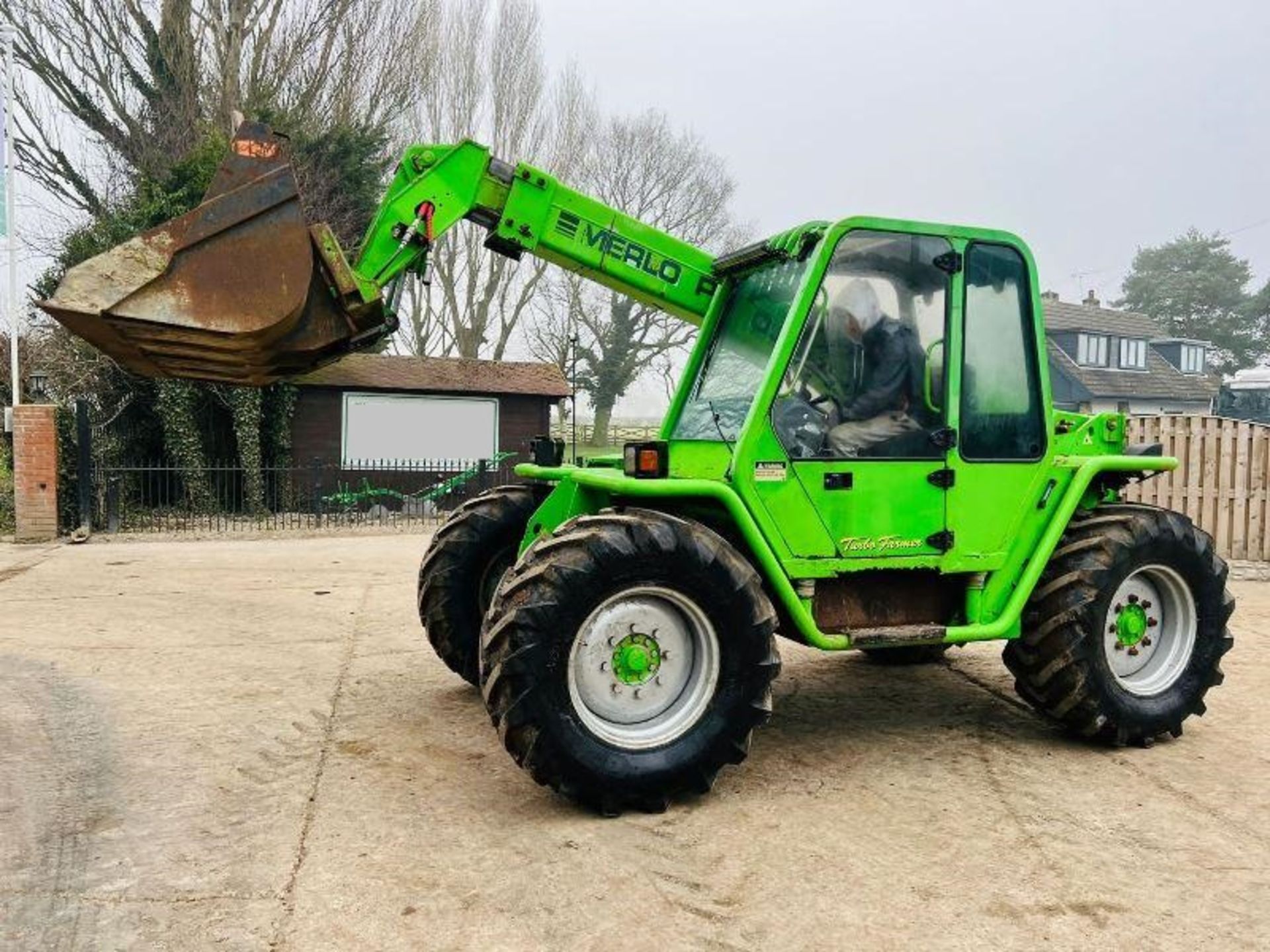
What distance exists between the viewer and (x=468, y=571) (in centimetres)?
514

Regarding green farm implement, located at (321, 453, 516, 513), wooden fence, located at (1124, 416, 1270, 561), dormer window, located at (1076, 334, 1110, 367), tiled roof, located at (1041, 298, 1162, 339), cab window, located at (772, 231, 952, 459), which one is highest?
tiled roof, located at (1041, 298, 1162, 339)

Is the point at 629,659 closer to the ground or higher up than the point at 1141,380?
closer to the ground

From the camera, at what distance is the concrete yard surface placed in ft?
9.45

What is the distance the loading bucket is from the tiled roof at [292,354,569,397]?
42.0ft

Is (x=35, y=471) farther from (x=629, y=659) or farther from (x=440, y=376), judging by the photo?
(x=629, y=659)

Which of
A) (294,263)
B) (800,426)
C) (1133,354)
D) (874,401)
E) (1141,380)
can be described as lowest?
(800,426)

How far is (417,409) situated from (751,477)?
14.3 m

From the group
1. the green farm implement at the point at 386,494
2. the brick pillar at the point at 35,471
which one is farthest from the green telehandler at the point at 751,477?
the green farm implement at the point at 386,494

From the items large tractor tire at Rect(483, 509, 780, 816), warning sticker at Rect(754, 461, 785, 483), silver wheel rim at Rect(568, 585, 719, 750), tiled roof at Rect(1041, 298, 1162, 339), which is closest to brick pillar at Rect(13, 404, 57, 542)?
large tractor tire at Rect(483, 509, 780, 816)

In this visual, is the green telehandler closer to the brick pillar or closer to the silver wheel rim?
the silver wheel rim

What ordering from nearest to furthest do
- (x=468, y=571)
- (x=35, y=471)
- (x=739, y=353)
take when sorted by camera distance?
(x=739, y=353) < (x=468, y=571) < (x=35, y=471)

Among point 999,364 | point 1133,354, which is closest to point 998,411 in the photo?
point 999,364

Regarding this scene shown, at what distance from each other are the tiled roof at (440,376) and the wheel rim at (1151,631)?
46.7 feet

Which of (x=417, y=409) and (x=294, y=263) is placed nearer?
(x=294, y=263)
